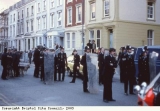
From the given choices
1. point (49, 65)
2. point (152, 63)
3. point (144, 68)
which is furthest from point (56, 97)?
point (49, 65)

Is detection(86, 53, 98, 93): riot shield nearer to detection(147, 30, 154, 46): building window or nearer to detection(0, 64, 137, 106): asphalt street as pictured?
detection(0, 64, 137, 106): asphalt street

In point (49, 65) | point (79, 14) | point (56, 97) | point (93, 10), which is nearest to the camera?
point (56, 97)

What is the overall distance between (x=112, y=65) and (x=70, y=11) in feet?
42.1

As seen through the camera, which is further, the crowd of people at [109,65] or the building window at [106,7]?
the building window at [106,7]

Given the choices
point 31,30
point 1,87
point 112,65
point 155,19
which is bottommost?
point 1,87

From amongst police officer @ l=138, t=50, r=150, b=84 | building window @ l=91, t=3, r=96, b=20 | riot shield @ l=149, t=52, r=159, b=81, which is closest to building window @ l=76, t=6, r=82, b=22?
building window @ l=91, t=3, r=96, b=20

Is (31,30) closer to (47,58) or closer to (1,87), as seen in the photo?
(47,58)

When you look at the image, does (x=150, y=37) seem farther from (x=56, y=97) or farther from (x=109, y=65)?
(x=56, y=97)

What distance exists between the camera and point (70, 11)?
1886 cm

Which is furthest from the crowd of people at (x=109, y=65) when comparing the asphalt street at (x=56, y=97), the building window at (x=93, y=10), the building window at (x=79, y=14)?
the building window at (x=79, y=14)

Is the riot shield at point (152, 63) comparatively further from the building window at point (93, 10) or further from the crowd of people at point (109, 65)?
the building window at point (93, 10)

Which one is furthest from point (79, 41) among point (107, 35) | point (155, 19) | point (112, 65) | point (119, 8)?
point (112, 65)

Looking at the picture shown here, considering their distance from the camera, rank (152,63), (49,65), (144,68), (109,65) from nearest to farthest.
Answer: (109,65) → (144,68) → (152,63) → (49,65)

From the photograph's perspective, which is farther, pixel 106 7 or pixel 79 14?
pixel 79 14
